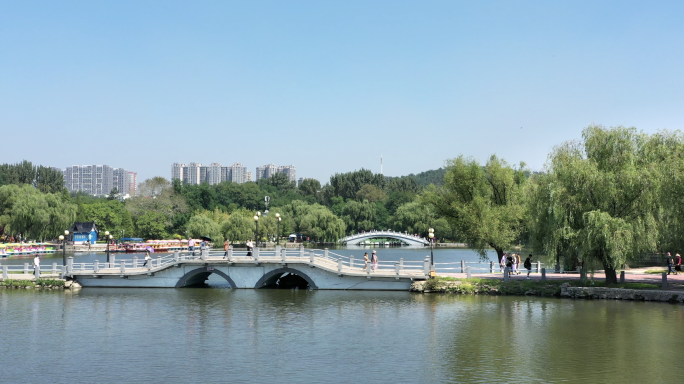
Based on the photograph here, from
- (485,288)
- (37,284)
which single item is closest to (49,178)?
(37,284)

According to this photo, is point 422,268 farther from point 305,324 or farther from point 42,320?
point 42,320

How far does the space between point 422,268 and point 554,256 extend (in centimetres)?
999

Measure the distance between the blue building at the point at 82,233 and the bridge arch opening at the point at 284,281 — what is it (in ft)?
234

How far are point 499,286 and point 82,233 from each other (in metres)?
89.0

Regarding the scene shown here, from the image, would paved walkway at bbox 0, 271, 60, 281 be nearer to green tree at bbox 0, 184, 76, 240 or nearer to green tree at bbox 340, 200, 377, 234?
green tree at bbox 0, 184, 76, 240

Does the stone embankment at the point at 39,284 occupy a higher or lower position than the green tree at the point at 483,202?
lower

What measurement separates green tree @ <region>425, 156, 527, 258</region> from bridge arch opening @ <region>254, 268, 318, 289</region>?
35.5 feet

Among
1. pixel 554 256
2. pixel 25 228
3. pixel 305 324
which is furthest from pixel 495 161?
pixel 25 228

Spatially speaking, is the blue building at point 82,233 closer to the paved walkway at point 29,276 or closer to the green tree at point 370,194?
the paved walkway at point 29,276

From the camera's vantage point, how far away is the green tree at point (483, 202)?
40.7 metres

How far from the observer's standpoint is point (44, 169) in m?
136

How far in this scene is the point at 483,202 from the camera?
4147cm

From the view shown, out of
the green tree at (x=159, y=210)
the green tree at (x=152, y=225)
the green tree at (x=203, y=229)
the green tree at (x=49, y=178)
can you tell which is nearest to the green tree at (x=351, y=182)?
the green tree at (x=159, y=210)

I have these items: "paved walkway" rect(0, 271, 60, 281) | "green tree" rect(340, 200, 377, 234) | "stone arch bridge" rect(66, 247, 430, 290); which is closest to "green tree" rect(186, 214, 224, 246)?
"green tree" rect(340, 200, 377, 234)
